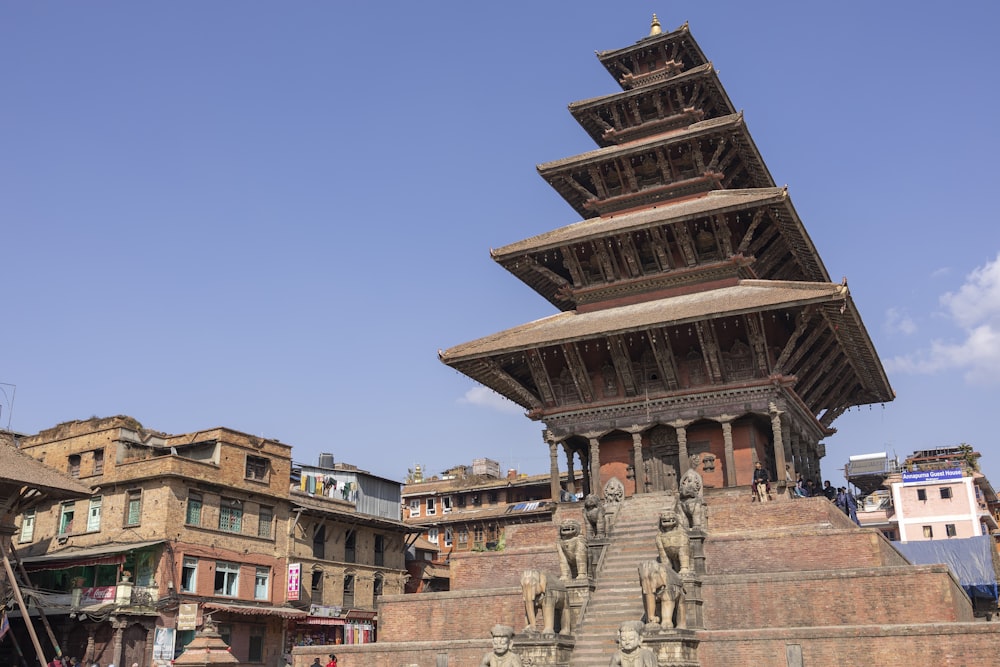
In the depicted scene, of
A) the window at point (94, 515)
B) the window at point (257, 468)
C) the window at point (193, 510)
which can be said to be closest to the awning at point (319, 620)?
the window at point (193, 510)

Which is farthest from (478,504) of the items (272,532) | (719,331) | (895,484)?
(719,331)

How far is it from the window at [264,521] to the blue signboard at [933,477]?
1857 inches

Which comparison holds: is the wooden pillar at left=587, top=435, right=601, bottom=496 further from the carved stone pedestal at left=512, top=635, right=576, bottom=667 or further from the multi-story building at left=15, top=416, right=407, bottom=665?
the multi-story building at left=15, top=416, right=407, bottom=665

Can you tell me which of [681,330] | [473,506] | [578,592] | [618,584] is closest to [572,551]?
[578,592]

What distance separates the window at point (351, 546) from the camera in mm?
50609

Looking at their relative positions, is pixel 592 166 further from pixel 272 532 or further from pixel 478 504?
pixel 478 504

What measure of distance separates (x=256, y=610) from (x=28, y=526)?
1348 centimetres

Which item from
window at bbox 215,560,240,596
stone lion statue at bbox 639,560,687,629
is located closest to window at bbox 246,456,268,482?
window at bbox 215,560,240,596

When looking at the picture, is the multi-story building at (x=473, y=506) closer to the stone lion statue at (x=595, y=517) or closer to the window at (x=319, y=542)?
the window at (x=319, y=542)

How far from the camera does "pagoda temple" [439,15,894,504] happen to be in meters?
27.6

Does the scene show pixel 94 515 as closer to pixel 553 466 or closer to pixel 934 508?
pixel 553 466

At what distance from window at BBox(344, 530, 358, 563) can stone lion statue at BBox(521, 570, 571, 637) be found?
32.6m

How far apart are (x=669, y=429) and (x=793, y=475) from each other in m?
4.02

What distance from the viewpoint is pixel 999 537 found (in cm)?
7050
